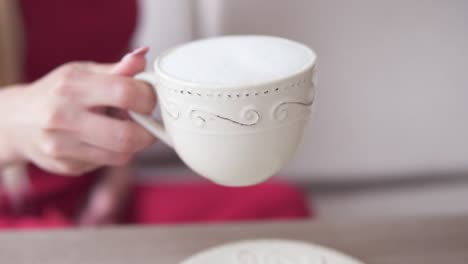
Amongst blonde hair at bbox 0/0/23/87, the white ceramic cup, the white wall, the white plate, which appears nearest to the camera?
the white ceramic cup

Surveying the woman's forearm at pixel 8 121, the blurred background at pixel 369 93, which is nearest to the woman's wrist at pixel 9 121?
the woman's forearm at pixel 8 121

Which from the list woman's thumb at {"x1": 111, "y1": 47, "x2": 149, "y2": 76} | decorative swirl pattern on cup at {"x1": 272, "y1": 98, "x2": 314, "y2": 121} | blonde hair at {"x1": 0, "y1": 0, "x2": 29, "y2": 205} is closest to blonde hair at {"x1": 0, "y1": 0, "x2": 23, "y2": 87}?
blonde hair at {"x1": 0, "y1": 0, "x2": 29, "y2": 205}

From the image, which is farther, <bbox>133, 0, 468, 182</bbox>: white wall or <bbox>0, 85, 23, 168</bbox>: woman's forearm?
<bbox>133, 0, 468, 182</bbox>: white wall

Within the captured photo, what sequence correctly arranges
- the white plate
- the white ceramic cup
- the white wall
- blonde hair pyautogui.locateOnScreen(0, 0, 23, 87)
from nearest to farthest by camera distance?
the white ceramic cup → the white plate → blonde hair pyautogui.locateOnScreen(0, 0, 23, 87) → the white wall

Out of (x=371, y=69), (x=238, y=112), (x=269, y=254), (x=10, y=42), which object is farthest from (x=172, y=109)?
(x=371, y=69)

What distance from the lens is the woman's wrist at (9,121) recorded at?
0.45 m

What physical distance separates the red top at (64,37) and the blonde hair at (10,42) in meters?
0.02

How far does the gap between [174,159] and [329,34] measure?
0.32 meters

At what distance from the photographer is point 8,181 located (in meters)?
0.68

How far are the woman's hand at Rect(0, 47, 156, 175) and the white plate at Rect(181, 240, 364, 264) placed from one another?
11 centimetres

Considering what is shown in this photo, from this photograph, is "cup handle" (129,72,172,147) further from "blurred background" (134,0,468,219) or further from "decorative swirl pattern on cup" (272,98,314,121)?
"blurred background" (134,0,468,219)

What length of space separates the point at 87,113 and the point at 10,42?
341 millimetres

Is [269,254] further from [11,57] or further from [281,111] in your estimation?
[11,57]

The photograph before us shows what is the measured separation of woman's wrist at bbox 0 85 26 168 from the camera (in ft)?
1.47
